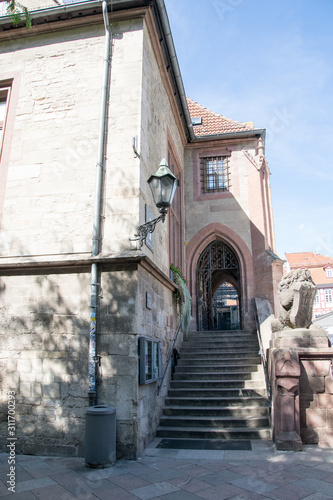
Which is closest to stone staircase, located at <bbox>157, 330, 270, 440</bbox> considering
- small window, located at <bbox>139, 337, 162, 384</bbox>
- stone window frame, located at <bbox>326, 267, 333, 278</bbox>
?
small window, located at <bbox>139, 337, 162, 384</bbox>

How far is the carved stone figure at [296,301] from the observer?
5977 millimetres

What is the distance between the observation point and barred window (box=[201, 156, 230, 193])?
12453 millimetres

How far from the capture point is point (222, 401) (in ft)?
22.6

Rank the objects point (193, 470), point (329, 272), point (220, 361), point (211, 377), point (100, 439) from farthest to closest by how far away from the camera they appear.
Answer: point (329, 272) → point (220, 361) → point (211, 377) → point (100, 439) → point (193, 470)

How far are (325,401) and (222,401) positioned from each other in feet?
6.41

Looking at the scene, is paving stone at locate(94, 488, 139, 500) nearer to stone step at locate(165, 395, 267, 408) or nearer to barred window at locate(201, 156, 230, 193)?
stone step at locate(165, 395, 267, 408)

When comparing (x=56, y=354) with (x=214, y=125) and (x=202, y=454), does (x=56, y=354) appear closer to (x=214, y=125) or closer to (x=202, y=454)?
(x=202, y=454)

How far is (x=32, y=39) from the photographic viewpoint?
296 inches

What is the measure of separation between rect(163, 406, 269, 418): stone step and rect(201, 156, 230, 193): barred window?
741 cm

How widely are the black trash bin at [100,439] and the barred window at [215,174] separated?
8.94 metres

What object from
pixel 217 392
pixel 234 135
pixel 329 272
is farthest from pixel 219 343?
pixel 329 272

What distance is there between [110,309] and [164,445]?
7.23ft

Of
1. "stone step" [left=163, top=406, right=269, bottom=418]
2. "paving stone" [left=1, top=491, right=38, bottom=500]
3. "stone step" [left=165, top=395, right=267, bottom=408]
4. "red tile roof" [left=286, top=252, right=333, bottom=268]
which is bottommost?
"paving stone" [left=1, top=491, right=38, bottom=500]

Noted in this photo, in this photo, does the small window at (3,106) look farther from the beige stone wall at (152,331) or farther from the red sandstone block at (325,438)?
the red sandstone block at (325,438)
